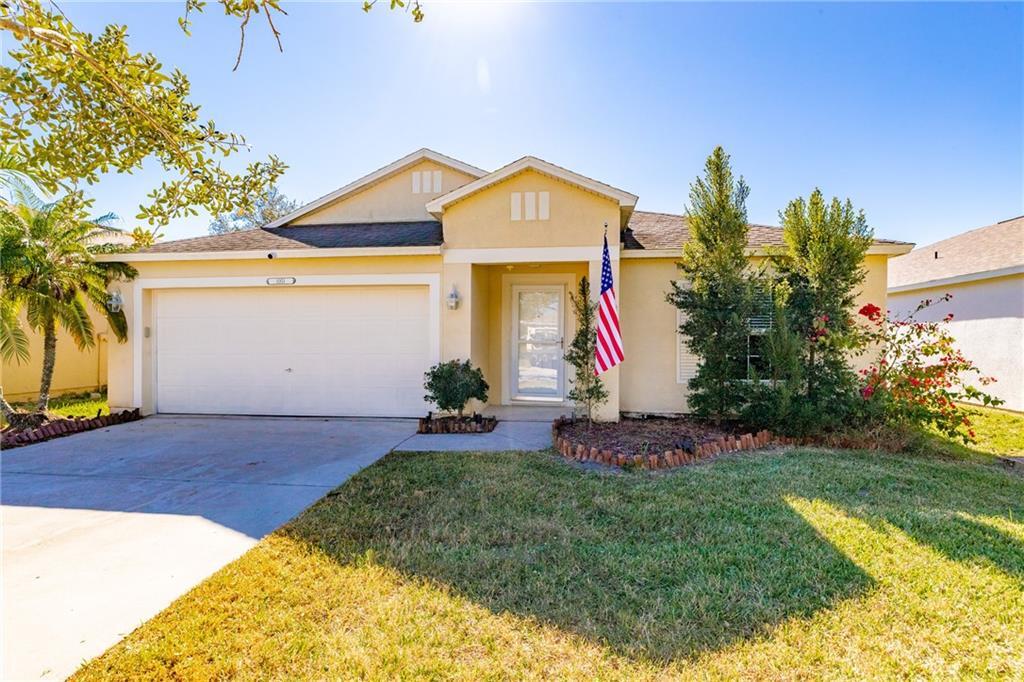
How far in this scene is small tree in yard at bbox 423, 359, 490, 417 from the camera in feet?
25.8

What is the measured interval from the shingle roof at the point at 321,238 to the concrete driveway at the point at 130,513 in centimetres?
351

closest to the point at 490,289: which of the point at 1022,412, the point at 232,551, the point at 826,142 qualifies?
the point at 232,551

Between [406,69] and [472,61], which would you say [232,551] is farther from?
[472,61]

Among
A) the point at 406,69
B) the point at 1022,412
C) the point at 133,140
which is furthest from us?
the point at 1022,412

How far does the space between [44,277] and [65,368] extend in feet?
19.2

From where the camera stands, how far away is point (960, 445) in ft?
23.5

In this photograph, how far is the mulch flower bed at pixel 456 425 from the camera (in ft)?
25.9

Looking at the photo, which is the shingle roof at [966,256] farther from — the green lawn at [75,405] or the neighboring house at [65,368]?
the neighboring house at [65,368]

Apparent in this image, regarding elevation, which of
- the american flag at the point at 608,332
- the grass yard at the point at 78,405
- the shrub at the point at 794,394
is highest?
the american flag at the point at 608,332

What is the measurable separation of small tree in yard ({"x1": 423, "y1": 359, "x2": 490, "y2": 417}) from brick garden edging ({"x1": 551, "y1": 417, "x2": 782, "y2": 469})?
1633 millimetres

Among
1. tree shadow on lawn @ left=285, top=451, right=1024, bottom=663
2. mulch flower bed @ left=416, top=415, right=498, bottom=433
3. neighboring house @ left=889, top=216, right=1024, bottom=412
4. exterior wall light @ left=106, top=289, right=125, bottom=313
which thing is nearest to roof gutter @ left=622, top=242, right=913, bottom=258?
tree shadow on lawn @ left=285, top=451, right=1024, bottom=663

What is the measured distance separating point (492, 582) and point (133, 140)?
149 inches

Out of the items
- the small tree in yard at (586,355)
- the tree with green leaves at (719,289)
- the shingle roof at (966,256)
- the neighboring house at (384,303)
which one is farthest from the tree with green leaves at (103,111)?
the shingle roof at (966,256)

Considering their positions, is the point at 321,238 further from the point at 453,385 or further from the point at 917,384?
the point at 917,384
